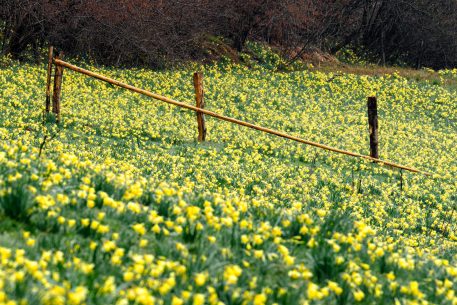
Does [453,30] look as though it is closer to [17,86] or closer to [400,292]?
[17,86]

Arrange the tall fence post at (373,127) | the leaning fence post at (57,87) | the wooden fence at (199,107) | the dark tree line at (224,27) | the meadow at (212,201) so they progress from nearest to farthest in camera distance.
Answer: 1. the meadow at (212,201)
2. the wooden fence at (199,107)
3. the leaning fence post at (57,87)
4. the tall fence post at (373,127)
5. the dark tree line at (224,27)

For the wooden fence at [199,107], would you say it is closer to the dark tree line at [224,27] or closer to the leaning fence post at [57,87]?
the leaning fence post at [57,87]

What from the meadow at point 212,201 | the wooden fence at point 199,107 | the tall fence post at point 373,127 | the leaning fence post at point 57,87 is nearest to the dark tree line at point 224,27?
the meadow at point 212,201

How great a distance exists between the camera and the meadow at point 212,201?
13.5 ft

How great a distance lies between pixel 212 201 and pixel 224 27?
30.2 m

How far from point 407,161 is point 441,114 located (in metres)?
13.1

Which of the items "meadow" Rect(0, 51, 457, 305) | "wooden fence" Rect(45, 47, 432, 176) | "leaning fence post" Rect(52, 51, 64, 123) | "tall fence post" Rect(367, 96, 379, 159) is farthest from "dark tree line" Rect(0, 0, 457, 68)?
"tall fence post" Rect(367, 96, 379, 159)

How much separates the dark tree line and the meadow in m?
1.71

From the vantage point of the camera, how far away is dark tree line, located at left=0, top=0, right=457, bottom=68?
82.1ft

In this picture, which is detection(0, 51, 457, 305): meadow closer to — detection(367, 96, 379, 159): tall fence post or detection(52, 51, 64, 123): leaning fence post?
detection(52, 51, 64, 123): leaning fence post

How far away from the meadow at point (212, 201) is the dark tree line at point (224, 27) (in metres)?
1.71

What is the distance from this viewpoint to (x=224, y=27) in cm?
3544

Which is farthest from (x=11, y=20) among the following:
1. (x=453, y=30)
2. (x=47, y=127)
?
(x=453, y=30)

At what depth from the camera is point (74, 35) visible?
26234 millimetres
